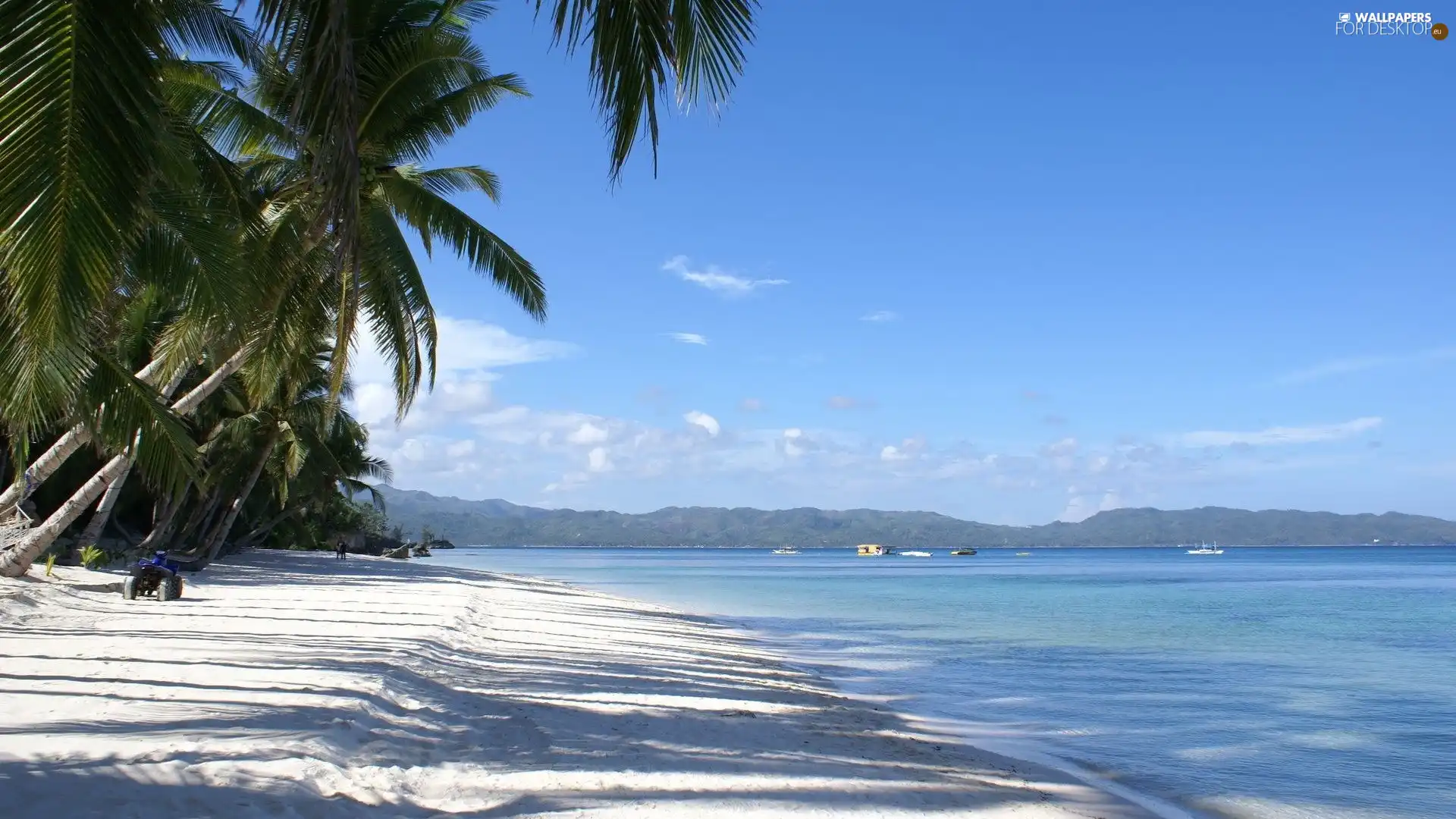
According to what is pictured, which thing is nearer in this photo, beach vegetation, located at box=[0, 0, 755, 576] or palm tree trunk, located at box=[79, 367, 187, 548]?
beach vegetation, located at box=[0, 0, 755, 576]

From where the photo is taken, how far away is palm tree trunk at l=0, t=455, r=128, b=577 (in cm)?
1259

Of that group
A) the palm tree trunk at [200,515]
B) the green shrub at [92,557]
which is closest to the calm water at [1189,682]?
the green shrub at [92,557]

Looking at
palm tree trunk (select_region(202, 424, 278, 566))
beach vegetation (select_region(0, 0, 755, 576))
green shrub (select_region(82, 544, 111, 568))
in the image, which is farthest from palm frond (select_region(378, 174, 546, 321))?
palm tree trunk (select_region(202, 424, 278, 566))

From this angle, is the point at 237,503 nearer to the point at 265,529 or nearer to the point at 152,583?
the point at 152,583

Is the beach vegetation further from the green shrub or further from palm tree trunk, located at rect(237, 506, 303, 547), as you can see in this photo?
palm tree trunk, located at rect(237, 506, 303, 547)

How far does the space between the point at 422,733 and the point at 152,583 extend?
9.91 metres

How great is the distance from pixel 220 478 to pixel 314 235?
66.4 feet

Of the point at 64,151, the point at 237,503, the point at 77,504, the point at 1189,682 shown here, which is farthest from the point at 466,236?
the point at 237,503

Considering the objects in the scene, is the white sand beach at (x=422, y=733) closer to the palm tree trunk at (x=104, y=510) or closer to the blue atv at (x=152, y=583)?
the blue atv at (x=152, y=583)

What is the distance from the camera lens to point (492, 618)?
16.4 m

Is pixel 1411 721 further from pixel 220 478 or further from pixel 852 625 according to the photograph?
pixel 220 478

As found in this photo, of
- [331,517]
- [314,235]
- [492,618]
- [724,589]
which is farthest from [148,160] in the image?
[331,517]

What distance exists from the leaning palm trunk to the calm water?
9045 mm

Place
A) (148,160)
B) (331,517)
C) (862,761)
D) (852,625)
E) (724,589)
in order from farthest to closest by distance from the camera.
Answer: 1. (331,517)
2. (724,589)
3. (852,625)
4. (862,761)
5. (148,160)
